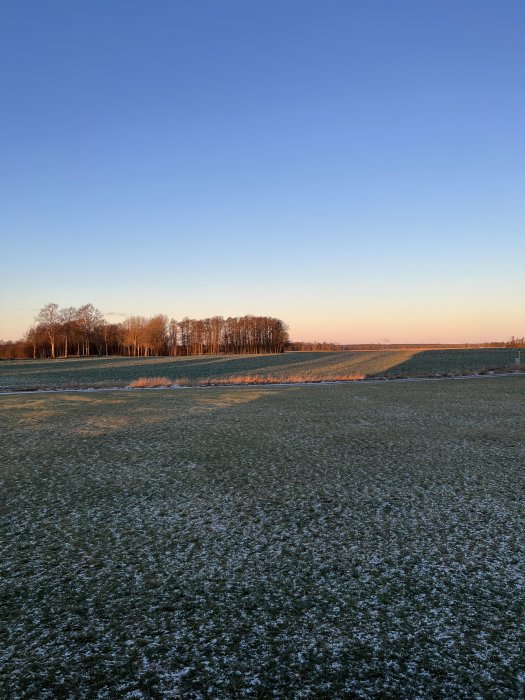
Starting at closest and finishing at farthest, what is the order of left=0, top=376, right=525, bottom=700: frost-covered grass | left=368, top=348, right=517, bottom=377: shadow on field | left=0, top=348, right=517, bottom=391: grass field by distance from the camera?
left=0, top=376, right=525, bottom=700: frost-covered grass, left=0, top=348, right=517, bottom=391: grass field, left=368, top=348, right=517, bottom=377: shadow on field

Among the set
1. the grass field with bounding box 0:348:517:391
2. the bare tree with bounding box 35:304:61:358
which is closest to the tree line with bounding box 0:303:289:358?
the bare tree with bounding box 35:304:61:358

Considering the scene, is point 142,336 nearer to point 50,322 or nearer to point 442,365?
point 50,322

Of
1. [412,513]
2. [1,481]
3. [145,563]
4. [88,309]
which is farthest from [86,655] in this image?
[88,309]

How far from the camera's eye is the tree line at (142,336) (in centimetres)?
9412

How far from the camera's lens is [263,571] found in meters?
4.13

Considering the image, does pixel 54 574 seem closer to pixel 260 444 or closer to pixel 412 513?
pixel 412 513

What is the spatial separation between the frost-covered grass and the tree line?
3550 inches

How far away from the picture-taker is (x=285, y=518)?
5.50m

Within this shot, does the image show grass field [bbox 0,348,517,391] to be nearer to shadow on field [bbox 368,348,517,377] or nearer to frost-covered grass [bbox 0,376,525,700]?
shadow on field [bbox 368,348,517,377]

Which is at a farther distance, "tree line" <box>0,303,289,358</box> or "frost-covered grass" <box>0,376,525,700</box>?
"tree line" <box>0,303,289,358</box>

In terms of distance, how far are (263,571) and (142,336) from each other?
368 feet

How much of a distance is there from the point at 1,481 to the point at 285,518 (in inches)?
189

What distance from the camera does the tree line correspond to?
309 ft

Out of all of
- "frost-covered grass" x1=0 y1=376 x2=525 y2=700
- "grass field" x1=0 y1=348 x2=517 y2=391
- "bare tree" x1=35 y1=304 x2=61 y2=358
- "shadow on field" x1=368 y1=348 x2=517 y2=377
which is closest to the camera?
"frost-covered grass" x1=0 y1=376 x2=525 y2=700
